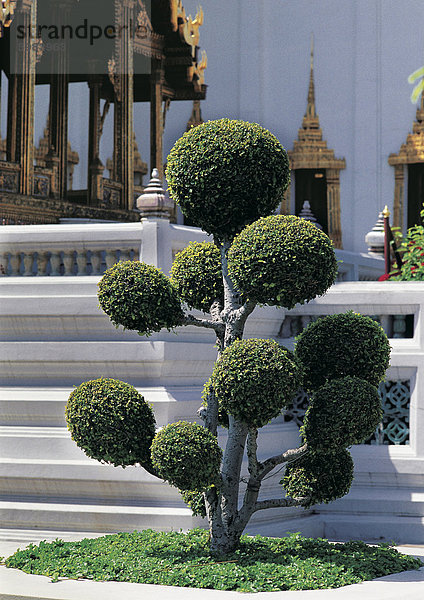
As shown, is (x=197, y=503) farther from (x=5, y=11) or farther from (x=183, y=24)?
(x=183, y=24)

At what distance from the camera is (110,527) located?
9.14 meters

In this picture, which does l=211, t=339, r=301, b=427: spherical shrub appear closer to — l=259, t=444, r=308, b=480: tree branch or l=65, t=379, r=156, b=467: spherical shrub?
l=259, t=444, r=308, b=480: tree branch

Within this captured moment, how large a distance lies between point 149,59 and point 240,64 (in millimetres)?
3972

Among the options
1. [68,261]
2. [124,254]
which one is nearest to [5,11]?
[68,261]

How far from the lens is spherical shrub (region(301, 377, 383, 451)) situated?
24.5ft

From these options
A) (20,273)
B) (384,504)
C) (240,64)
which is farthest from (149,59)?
(384,504)

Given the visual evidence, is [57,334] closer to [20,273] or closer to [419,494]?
[20,273]

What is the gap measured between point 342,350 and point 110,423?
5.86 feet

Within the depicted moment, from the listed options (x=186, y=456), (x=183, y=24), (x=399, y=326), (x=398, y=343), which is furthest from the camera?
(x=183, y=24)

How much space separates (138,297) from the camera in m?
7.55

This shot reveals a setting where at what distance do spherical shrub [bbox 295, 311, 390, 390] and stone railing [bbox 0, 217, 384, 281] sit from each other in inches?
78.2

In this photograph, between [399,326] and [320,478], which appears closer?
[320,478]

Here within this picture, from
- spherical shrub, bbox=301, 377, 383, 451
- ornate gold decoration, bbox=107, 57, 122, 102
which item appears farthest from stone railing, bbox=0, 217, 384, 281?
ornate gold decoration, bbox=107, 57, 122, 102

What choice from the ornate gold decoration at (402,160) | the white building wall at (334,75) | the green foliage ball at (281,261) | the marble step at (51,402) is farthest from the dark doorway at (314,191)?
the green foliage ball at (281,261)
